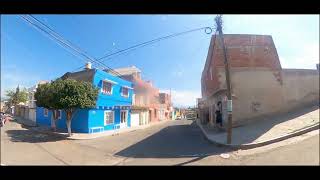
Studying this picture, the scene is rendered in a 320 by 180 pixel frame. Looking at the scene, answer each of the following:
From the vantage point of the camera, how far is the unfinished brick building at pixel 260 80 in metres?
6.78

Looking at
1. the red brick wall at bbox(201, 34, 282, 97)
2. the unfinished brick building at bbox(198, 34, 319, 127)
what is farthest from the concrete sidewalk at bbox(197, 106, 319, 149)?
the red brick wall at bbox(201, 34, 282, 97)

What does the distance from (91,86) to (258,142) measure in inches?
330

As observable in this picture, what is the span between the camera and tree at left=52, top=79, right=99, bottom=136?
12.9 m

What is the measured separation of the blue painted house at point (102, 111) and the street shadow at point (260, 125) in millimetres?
4361

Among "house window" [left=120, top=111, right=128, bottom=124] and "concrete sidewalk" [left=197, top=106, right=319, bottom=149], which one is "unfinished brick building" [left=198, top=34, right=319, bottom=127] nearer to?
"concrete sidewalk" [left=197, top=106, right=319, bottom=149]

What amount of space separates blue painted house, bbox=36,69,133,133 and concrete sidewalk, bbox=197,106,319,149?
4.63 meters

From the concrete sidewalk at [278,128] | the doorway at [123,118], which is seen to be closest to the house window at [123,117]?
the doorway at [123,118]

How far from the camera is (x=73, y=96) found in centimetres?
1343

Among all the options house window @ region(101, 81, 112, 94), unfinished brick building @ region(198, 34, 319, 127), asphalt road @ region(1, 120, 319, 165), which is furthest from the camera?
house window @ region(101, 81, 112, 94)

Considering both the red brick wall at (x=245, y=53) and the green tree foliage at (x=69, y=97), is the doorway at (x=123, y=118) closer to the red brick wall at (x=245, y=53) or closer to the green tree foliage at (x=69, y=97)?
the green tree foliage at (x=69, y=97)
